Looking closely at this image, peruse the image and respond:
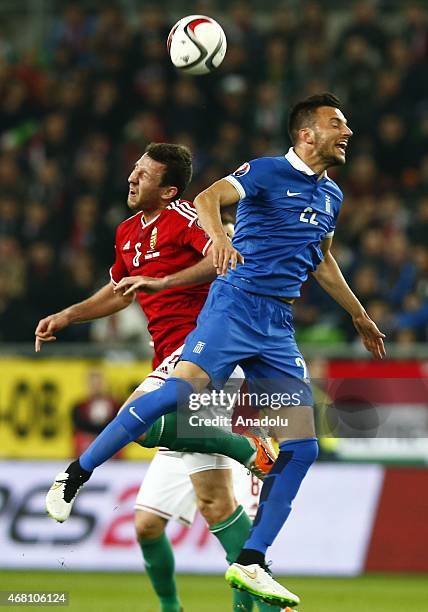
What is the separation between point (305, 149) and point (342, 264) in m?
7.15

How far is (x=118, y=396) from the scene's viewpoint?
13.0 metres

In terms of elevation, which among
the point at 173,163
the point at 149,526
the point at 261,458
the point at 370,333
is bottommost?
the point at 149,526

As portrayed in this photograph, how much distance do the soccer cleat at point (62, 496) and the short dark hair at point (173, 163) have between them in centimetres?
185

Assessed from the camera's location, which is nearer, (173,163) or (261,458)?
(261,458)

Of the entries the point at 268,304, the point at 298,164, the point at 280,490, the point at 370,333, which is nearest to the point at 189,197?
the point at 370,333

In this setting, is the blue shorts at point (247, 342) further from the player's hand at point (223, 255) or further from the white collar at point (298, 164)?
the white collar at point (298, 164)

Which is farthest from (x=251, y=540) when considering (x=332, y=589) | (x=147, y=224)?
(x=332, y=589)

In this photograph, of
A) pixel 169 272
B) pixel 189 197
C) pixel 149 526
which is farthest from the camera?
pixel 189 197

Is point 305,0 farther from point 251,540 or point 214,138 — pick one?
point 251,540

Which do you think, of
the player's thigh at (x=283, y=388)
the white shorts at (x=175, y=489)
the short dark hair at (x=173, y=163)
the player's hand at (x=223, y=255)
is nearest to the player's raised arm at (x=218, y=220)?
the player's hand at (x=223, y=255)

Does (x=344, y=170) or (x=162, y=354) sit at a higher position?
(x=344, y=170)

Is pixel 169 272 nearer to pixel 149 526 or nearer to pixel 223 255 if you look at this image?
pixel 223 255

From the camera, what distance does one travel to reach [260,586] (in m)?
6.35

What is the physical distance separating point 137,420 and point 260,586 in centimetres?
106
